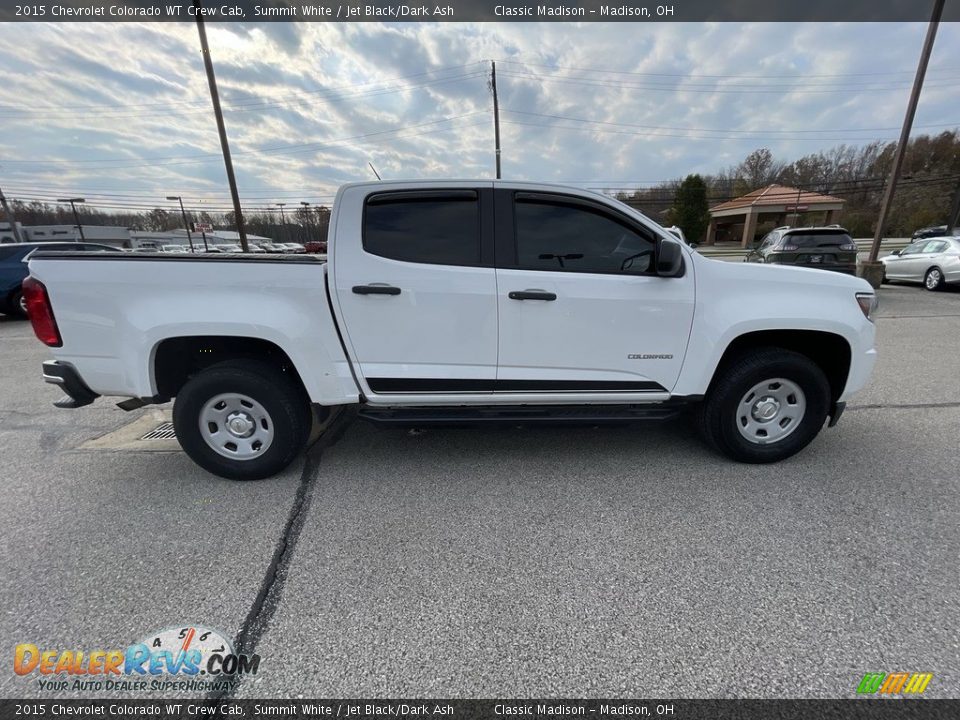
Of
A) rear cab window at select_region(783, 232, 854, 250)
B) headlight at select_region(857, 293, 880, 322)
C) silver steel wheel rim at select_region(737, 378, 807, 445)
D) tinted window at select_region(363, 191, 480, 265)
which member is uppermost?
tinted window at select_region(363, 191, 480, 265)

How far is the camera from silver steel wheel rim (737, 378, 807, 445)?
304 cm

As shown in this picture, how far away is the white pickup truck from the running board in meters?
0.01

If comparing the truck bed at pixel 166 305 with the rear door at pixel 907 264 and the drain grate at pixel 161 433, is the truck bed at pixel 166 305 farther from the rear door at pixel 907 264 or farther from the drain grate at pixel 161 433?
the rear door at pixel 907 264

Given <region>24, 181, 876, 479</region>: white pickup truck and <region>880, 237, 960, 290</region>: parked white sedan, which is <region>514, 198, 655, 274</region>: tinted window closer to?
<region>24, 181, 876, 479</region>: white pickup truck

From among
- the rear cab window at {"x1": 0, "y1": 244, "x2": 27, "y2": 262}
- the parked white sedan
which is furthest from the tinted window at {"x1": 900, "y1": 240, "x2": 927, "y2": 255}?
the rear cab window at {"x1": 0, "y1": 244, "x2": 27, "y2": 262}

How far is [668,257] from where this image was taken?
265 centimetres

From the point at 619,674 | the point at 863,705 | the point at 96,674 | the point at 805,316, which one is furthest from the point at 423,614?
the point at 805,316

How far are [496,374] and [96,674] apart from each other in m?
2.38

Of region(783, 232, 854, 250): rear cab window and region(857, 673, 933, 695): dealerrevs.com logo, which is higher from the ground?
region(783, 232, 854, 250): rear cab window

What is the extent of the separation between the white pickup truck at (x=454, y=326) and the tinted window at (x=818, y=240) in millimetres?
8538

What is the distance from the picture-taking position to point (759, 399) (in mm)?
3064

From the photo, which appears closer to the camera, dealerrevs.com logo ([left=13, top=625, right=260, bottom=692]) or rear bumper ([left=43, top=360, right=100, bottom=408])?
dealerrevs.com logo ([left=13, top=625, right=260, bottom=692])

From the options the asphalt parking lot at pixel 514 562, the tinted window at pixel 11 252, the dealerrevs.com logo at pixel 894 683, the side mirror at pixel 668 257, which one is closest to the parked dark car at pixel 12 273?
the tinted window at pixel 11 252

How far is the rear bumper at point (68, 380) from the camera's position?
276 centimetres
